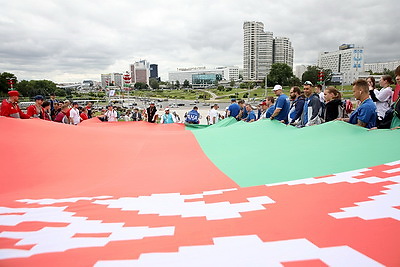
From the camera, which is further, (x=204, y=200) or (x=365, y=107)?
(x=365, y=107)

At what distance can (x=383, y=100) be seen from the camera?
5.08 metres

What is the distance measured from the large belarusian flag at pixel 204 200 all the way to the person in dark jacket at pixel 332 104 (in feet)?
2.49

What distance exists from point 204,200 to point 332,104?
3678 mm

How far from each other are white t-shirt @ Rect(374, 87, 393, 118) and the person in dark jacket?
931 mm

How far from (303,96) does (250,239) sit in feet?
16.3

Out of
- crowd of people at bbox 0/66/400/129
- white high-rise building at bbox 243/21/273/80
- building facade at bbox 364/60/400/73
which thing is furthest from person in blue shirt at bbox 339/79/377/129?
building facade at bbox 364/60/400/73

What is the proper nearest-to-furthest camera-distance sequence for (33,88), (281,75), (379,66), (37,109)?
1. (37,109)
2. (33,88)
3. (281,75)
4. (379,66)

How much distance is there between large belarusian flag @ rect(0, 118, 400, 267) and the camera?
1356mm

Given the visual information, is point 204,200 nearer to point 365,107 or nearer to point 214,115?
point 365,107

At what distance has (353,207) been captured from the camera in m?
1.80

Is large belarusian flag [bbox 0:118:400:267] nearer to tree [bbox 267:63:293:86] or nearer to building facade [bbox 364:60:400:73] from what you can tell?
tree [bbox 267:63:293:86]

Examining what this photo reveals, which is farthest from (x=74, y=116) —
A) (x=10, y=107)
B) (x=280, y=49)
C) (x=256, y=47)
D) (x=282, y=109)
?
(x=280, y=49)

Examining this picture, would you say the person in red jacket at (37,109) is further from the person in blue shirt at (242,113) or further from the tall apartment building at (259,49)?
the tall apartment building at (259,49)

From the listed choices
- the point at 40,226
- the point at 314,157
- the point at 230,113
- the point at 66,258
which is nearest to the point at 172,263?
the point at 66,258
